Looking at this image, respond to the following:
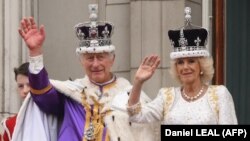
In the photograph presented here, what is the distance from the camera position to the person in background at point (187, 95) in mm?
10727

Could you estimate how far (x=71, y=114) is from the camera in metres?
11.2

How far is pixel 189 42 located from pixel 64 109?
1.04 m

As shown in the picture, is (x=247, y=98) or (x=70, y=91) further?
(x=247, y=98)

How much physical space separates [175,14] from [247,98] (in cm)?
96

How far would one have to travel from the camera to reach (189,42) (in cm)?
1100

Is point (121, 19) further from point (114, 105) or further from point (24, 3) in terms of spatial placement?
point (114, 105)

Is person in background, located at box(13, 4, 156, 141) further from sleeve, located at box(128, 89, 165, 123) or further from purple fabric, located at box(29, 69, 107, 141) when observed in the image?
sleeve, located at box(128, 89, 165, 123)

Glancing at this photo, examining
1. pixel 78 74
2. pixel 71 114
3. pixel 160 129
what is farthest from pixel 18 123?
pixel 78 74


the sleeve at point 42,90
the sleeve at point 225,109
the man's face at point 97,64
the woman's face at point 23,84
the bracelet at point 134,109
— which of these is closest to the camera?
the sleeve at point 225,109

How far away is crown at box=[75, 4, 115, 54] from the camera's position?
11164 millimetres

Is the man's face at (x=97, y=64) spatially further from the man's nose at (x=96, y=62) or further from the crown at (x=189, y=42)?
the crown at (x=189, y=42)

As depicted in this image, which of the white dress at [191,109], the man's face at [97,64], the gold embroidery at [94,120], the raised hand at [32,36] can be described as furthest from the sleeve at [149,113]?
the raised hand at [32,36]

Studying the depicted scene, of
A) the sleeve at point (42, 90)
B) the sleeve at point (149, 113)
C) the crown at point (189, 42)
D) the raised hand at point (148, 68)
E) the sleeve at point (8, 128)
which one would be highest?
the crown at point (189, 42)

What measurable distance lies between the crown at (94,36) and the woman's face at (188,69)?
1.91ft
